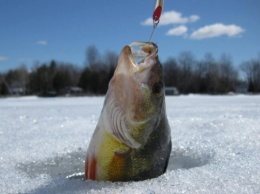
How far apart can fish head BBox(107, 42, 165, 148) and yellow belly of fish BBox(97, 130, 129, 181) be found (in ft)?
0.18

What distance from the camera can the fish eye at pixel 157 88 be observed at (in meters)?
1.80

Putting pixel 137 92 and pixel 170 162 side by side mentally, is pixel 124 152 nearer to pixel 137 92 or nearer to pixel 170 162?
pixel 137 92

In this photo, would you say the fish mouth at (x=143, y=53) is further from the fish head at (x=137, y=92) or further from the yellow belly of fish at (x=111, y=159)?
the yellow belly of fish at (x=111, y=159)

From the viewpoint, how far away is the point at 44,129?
466 cm

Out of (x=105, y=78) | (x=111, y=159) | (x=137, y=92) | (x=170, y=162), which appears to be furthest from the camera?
(x=105, y=78)

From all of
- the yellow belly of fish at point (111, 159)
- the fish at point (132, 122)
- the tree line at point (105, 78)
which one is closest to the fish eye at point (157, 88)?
the fish at point (132, 122)

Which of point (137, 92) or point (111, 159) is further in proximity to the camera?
point (111, 159)

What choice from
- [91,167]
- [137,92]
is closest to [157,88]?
[137,92]

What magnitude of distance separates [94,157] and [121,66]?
544 millimetres

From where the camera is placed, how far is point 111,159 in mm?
1883

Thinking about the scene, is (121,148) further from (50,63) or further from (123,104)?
(50,63)

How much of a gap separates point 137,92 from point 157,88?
0.12 metres

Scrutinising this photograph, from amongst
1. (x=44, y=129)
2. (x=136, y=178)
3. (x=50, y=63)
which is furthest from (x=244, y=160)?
(x=50, y=63)

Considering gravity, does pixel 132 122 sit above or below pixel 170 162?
above
